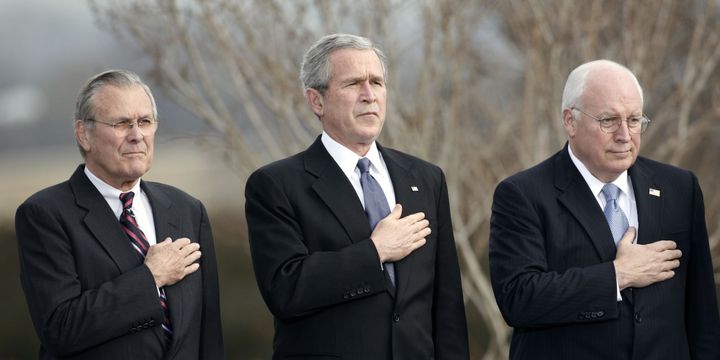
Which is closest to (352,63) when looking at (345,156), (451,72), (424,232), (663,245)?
(345,156)

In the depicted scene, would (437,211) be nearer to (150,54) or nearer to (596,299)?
(596,299)

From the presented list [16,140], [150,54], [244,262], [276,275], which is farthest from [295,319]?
[16,140]

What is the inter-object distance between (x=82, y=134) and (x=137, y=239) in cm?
46

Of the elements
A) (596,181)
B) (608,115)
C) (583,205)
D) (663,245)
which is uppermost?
(608,115)

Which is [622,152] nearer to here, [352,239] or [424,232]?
[424,232]

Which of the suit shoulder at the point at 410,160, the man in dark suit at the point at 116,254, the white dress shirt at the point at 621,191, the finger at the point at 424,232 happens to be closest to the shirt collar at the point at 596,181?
→ the white dress shirt at the point at 621,191

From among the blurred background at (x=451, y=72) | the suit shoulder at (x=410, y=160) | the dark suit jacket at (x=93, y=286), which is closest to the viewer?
the dark suit jacket at (x=93, y=286)

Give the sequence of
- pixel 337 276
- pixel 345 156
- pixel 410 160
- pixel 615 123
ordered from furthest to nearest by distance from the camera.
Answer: pixel 410 160 < pixel 345 156 < pixel 615 123 < pixel 337 276

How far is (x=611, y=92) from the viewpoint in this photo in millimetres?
4961

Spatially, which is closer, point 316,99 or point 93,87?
point 93,87

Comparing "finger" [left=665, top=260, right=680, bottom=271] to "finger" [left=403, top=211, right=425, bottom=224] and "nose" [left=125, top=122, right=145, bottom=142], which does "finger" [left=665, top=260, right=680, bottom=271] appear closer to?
"finger" [left=403, top=211, right=425, bottom=224]

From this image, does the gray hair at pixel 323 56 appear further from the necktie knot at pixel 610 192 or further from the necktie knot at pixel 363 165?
the necktie knot at pixel 610 192

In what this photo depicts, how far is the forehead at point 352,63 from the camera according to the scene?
498 centimetres

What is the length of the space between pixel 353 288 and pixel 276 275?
0.30m
